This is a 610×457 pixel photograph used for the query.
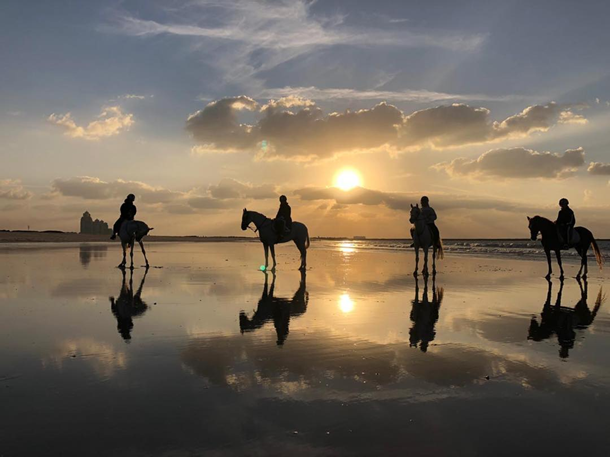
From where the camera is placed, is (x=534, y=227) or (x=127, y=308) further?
(x=534, y=227)

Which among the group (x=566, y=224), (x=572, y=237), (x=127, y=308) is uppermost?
(x=566, y=224)

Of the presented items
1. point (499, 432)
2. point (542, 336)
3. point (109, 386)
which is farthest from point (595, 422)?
point (109, 386)

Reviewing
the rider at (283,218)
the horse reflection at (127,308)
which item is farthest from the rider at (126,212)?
the horse reflection at (127,308)

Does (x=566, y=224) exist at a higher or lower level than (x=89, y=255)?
higher

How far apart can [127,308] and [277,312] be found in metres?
3.15

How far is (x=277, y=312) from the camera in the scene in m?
8.96

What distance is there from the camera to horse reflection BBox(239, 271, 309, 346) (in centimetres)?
745

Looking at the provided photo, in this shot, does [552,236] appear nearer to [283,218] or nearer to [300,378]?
[283,218]

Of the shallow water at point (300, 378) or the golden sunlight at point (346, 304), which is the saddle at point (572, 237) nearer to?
the shallow water at point (300, 378)

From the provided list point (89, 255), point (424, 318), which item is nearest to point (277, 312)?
point (424, 318)

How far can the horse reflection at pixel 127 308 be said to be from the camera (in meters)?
7.27

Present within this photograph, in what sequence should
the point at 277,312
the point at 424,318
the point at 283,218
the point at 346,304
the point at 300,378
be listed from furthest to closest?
the point at 283,218 < the point at 346,304 < the point at 277,312 < the point at 424,318 < the point at 300,378

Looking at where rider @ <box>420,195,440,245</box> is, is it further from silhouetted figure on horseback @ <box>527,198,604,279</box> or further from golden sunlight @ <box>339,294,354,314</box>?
golden sunlight @ <box>339,294,354,314</box>

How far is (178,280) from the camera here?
14.5m
